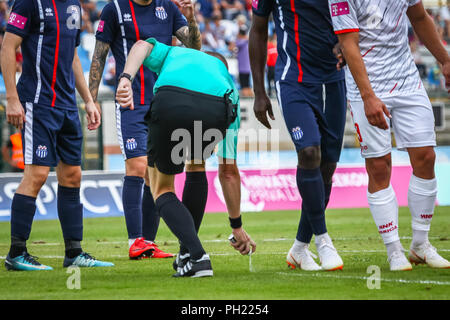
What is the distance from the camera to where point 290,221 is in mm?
11945

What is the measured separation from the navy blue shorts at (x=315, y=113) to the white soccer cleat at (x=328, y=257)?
0.74 metres

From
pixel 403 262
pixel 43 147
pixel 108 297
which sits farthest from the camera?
pixel 43 147

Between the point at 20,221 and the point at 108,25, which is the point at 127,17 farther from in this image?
the point at 20,221

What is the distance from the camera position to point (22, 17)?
639 cm

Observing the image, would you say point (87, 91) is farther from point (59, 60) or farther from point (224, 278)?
point (224, 278)

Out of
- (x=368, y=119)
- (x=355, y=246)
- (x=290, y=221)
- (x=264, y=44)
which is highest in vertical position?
(x=264, y=44)

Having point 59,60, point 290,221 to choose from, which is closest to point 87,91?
point 59,60

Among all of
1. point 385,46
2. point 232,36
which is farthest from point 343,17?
point 232,36

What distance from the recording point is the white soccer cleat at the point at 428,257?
5876mm

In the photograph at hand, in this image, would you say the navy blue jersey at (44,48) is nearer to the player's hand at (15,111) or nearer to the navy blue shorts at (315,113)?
the player's hand at (15,111)

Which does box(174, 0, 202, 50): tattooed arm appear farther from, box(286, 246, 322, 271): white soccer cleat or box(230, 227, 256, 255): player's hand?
box(286, 246, 322, 271): white soccer cleat

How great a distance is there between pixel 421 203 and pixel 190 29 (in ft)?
8.43

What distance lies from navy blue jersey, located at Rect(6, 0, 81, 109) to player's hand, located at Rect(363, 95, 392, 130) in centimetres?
265

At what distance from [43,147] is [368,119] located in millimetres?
2701
